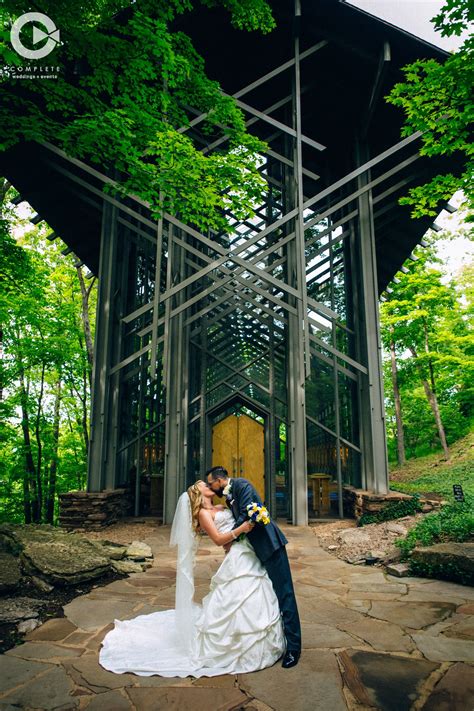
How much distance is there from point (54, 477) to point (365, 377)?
545 inches

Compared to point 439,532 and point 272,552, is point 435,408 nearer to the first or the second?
point 439,532

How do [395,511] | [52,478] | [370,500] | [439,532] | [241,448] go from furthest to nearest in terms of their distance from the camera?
1. [52,478]
2. [241,448]
3. [370,500]
4. [395,511]
5. [439,532]

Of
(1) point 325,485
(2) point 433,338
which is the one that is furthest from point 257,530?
(2) point 433,338

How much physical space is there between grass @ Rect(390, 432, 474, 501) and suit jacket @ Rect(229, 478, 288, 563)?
11234 mm

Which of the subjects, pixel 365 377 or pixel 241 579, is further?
pixel 365 377

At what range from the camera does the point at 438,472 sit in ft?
62.2

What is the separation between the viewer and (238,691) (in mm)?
2971

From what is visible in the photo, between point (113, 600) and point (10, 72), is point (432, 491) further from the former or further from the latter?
point (10, 72)

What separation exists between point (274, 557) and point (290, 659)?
0.71 metres

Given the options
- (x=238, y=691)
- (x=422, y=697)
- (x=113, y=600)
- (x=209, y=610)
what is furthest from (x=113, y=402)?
(x=422, y=697)

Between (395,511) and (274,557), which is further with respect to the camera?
(395,511)

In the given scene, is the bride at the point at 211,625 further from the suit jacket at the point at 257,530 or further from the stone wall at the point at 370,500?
the stone wall at the point at 370,500

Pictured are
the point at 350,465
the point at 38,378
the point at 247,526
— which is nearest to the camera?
the point at 247,526

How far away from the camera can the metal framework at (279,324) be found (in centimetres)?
947
